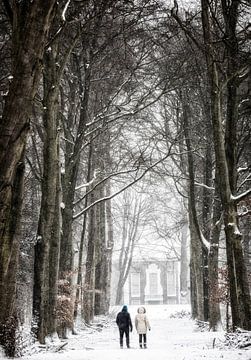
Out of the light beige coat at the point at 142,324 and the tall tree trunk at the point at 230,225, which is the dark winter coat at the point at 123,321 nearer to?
the light beige coat at the point at 142,324

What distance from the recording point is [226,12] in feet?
37.7

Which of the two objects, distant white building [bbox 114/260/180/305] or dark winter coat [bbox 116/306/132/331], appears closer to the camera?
dark winter coat [bbox 116/306/132/331]

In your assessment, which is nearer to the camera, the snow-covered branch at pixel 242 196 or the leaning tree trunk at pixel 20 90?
the leaning tree trunk at pixel 20 90

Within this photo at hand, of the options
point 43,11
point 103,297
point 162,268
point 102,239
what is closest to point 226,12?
point 43,11

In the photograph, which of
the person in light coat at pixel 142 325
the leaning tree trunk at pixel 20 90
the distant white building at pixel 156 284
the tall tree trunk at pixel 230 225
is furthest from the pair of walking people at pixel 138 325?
the distant white building at pixel 156 284

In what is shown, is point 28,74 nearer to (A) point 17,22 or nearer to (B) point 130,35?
(A) point 17,22

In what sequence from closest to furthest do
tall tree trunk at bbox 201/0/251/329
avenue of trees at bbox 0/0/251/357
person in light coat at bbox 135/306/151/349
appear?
1. avenue of trees at bbox 0/0/251/357
2. tall tree trunk at bbox 201/0/251/329
3. person in light coat at bbox 135/306/151/349

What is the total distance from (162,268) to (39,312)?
58.5 m

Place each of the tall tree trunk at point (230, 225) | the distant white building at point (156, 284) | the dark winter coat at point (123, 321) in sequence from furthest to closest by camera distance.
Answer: the distant white building at point (156, 284) < the dark winter coat at point (123, 321) < the tall tree trunk at point (230, 225)

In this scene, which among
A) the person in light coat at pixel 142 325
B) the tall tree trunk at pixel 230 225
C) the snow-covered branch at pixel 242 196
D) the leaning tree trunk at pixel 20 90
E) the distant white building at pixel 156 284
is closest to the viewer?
the leaning tree trunk at pixel 20 90

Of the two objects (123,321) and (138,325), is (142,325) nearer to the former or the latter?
(138,325)

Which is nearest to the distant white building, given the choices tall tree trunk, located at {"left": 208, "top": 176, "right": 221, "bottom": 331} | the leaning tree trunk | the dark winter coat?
tall tree trunk, located at {"left": 208, "top": 176, "right": 221, "bottom": 331}

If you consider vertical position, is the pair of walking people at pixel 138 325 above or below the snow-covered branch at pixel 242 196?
below

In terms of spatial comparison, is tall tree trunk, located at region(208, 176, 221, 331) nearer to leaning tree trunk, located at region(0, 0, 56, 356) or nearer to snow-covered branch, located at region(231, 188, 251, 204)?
snow-covered branch, located at region(231, 188, 251, 204)
